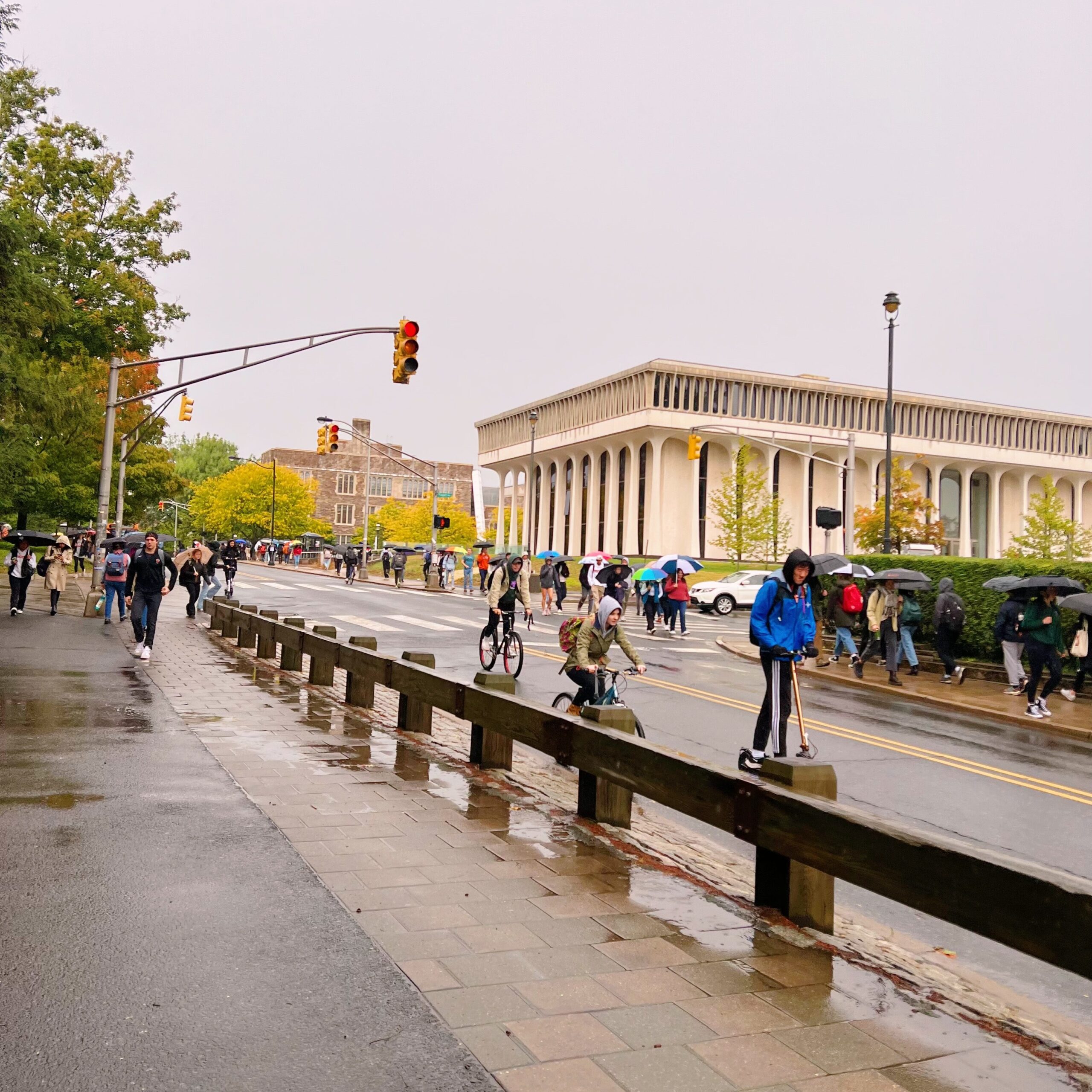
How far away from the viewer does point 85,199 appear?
33.0 meters

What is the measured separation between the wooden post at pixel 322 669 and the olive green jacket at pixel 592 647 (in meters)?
3.38

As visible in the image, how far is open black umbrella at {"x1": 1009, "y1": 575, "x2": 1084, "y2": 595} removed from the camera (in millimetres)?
14391

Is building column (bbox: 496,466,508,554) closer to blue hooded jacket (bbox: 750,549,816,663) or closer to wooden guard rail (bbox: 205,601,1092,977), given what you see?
blue hooded jacket (bbox: 750,549,816,663)

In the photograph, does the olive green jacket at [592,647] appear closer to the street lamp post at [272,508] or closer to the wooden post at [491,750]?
the wooden post at [491,750]

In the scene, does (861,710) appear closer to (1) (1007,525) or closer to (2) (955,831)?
(2) (955,831)

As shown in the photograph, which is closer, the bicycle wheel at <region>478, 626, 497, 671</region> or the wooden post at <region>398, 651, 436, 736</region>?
the wooden post at <region>398, 651, 436, 736</region>

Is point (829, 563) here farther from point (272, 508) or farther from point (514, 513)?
point (514, 513)

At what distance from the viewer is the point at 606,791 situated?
6.39 metres

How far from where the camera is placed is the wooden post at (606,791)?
6.18 m

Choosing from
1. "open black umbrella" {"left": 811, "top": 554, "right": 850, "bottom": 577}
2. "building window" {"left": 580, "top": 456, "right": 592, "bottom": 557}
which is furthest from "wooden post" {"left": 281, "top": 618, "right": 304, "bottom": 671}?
"building window" {"left": 580, "top": 456, "right": 592, "bottom": 557}

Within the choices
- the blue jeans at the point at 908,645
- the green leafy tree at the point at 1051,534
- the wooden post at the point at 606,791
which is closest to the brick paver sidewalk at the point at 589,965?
the wooden post at the point at 606,791

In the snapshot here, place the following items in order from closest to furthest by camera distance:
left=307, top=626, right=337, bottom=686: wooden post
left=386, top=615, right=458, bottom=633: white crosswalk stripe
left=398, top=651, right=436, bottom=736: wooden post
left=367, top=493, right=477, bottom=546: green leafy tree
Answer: left=398, top=651, right=436, bottom=736: wooden post → left=307, top=626, right=337, bottom=686: wooden post → left=386, top=615, right=458, bottom=633: white crosswalk stripe → left=367, top=493, right=477, bottom=546: green leafy tree

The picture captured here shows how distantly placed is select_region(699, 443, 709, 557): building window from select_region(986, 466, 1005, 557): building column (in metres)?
25.8

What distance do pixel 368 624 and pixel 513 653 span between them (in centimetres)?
976
